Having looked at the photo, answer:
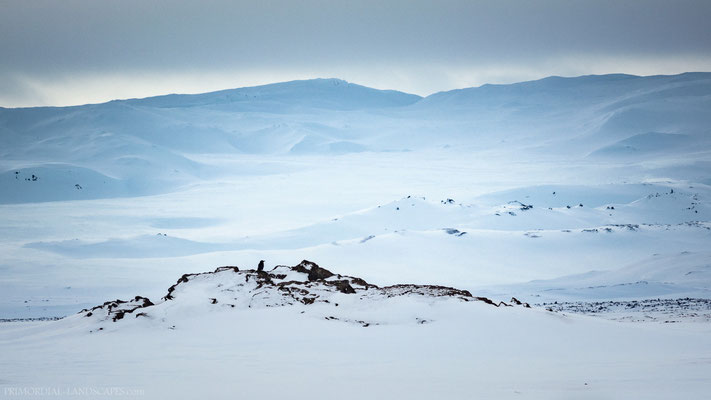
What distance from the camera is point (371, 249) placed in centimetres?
2377

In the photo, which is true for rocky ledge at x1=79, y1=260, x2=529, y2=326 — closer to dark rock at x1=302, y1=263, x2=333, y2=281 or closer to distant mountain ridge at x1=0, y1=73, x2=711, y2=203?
dark rock at x1=302, y1=263, x2=333, y2=281

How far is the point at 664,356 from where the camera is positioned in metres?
7.95

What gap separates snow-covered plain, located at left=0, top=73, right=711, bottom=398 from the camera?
706 cm

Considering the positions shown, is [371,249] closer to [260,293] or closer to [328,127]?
[260,293]

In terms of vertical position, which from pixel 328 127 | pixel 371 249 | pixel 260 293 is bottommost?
pixel 371 249

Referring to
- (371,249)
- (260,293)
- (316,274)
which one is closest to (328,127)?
Answer: (371,249)

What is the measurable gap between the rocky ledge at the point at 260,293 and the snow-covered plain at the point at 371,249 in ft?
0.85

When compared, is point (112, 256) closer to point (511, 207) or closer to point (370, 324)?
point (511, 207)

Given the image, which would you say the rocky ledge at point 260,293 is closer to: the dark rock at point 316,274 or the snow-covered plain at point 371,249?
the dark rock at point 316,274

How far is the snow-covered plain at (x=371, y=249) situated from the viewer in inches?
278

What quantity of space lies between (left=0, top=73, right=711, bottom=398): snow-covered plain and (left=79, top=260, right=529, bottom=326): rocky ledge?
26cm

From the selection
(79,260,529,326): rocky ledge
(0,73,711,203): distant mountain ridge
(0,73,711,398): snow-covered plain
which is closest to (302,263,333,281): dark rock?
(79,260,529,326): rocky ledge

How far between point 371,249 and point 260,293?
1353cm

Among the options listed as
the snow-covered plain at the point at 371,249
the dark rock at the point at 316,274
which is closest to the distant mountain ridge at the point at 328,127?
the snow-covered plain at the point at 371,249
